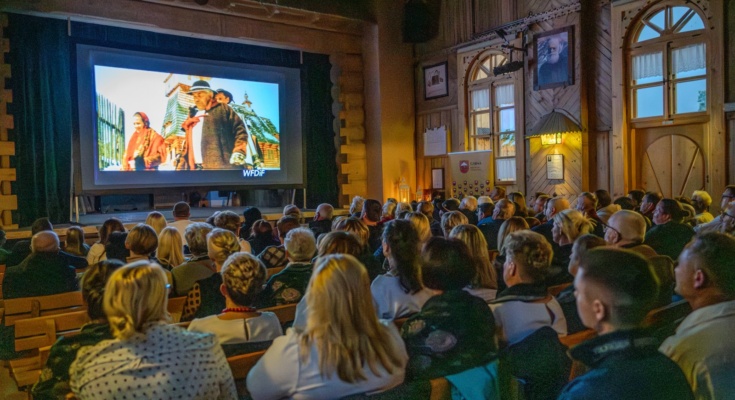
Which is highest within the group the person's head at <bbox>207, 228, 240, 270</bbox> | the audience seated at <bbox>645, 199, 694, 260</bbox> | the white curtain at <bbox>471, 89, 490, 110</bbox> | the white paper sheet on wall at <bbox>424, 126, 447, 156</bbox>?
the white curtain at <bbox>471, 89, 490, 110</bbox>

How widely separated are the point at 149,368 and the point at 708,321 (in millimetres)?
1844

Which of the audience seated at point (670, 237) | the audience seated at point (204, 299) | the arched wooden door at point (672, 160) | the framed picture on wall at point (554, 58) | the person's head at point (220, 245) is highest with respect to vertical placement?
the framed picture on wall at point (554, 58)

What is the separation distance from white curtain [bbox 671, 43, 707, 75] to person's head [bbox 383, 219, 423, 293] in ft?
25.0

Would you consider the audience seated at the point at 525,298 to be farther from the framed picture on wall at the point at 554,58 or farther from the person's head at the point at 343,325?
the framed picture on wall at the point at 554,58

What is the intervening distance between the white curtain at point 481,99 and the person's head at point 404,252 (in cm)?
923

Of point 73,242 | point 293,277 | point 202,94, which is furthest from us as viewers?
point 202,94

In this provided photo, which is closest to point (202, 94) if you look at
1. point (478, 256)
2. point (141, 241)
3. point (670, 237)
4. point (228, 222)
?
point (228, 222)

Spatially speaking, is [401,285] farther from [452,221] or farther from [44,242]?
[44,242]

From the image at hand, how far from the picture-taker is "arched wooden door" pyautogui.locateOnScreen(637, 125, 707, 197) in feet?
29.7

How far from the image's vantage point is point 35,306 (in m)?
3.73

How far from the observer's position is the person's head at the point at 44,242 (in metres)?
4.28

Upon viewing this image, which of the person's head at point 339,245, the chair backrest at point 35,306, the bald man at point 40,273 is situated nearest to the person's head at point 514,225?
the person's head at point 339,245

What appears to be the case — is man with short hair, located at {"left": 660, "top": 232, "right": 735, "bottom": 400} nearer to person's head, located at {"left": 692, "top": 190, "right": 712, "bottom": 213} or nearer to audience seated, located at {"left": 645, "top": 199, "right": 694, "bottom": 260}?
audience seated, located at {"left": 645, "top": 199, "right": 694, "bottom": 260}

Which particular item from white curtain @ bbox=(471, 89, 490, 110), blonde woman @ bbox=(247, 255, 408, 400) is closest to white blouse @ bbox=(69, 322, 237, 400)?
blonde woman @ bbox=(247, 255, 408, 400)
